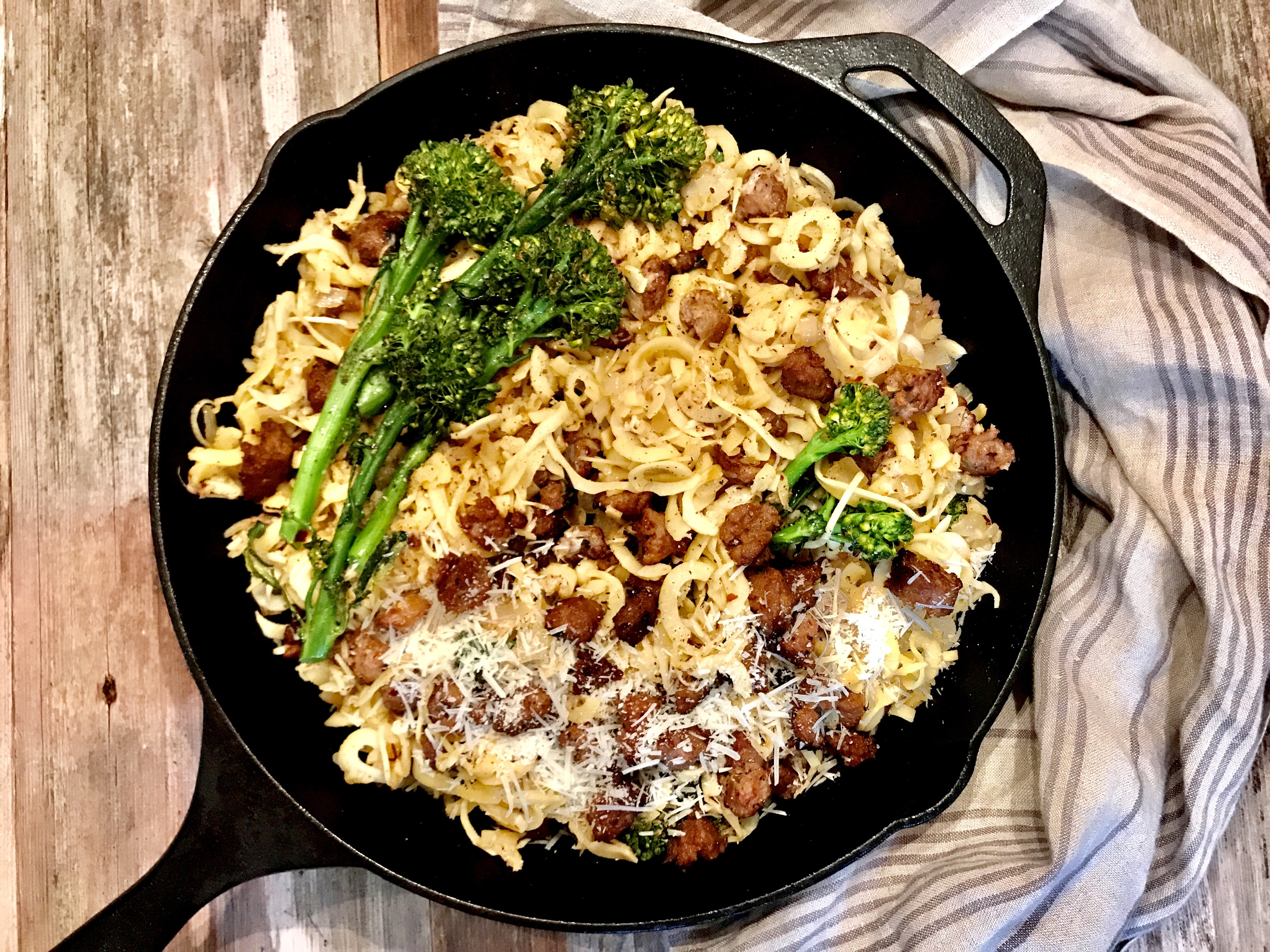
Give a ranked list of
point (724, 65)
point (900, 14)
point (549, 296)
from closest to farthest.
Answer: point (549, 296), point (724, 65), point (900, 14)

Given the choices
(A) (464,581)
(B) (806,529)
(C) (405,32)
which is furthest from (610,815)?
(C) (405,32)

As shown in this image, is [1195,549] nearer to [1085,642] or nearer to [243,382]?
[1085,642]

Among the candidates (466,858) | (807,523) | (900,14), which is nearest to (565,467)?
(807,523)

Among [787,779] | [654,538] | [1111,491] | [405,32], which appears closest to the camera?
[654,538]

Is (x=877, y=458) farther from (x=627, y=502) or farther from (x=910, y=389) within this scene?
(x=627, y=502)

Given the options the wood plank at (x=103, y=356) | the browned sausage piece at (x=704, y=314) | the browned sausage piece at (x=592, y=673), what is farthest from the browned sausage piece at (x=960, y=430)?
the wood plank at (x=103, y=356)
